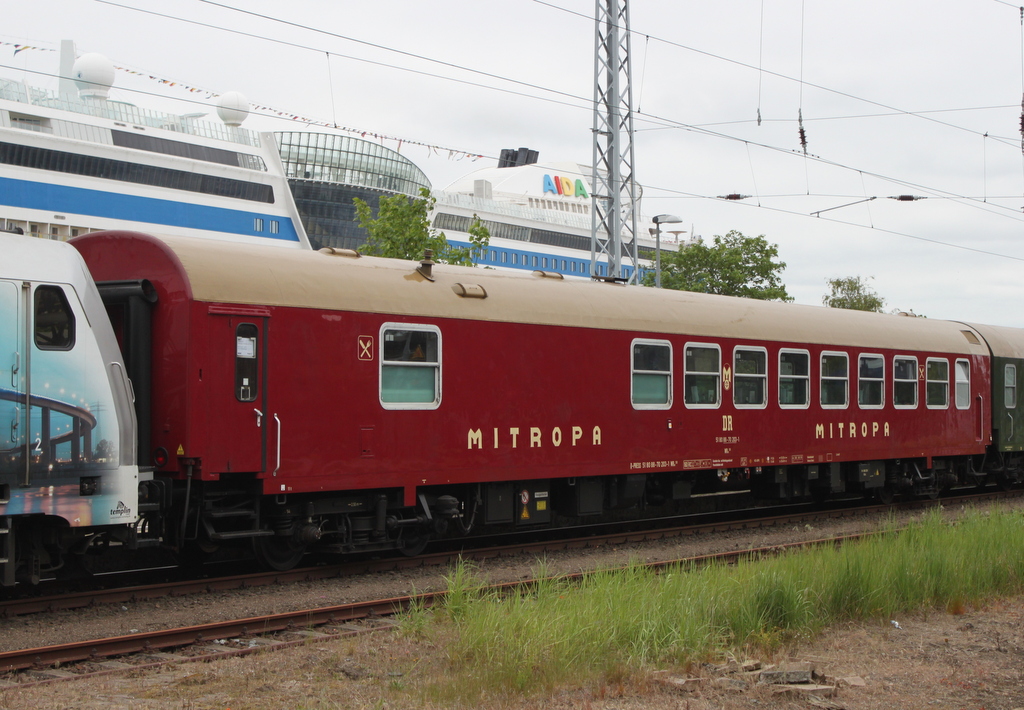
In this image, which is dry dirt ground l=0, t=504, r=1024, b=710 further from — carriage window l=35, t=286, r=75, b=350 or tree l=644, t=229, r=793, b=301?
tree l=644, t=229, r=793, b=301

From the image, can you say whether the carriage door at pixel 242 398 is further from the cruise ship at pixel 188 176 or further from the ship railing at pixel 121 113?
the ship railing at pixel 121 113

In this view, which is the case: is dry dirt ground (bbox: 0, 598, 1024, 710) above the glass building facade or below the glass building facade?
below

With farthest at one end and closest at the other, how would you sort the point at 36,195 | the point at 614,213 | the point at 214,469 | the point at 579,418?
the point at 36,195 < the point at 614,213 < the point at 579,418 < the point at 214,469

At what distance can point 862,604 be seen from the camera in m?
8.79

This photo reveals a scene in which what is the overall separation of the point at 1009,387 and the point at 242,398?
16.5 meters

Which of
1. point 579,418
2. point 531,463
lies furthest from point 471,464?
point 579,418

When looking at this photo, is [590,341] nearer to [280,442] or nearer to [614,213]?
[280,442]

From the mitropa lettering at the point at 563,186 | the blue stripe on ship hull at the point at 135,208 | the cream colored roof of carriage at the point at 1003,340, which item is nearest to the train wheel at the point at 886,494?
the cream colored roof of carriage at the point at 1003,340

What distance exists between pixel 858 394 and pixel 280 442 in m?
10.5

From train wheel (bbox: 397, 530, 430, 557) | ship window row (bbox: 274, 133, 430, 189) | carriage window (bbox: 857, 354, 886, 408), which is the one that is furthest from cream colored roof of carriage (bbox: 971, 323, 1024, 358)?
ship window row (bbox: 274, 133, 430, 189)

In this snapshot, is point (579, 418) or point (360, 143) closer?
point (579, 418)

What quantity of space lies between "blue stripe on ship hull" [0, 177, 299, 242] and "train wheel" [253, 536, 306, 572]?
5462cm

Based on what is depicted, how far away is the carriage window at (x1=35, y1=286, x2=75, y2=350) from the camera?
8328mm

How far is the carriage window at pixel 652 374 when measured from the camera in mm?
13516
